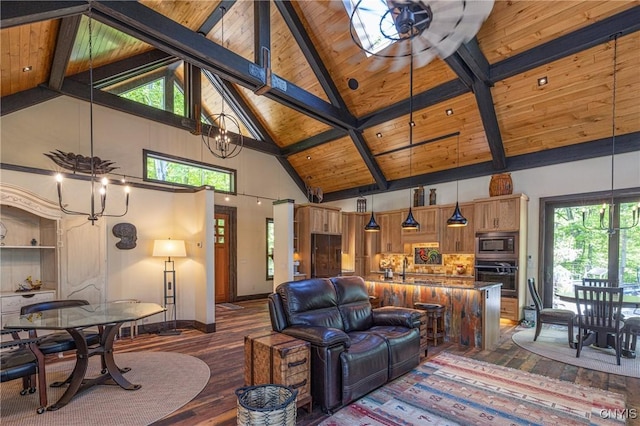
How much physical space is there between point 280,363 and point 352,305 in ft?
4.94

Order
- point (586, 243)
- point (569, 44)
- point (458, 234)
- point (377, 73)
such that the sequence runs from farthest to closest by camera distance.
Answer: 1. point (458, 234)
2. point (377, 73)
3. point (586, 243)
4. point (569, 44)

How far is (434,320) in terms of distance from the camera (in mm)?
4555

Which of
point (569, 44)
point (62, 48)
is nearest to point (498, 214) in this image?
point (569, 44)

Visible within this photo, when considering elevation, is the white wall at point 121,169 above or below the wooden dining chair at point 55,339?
above

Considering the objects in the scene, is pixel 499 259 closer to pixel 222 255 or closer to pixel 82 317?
pixel 222 255

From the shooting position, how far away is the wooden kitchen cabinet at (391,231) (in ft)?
26.9

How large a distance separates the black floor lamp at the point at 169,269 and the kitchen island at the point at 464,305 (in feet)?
12.6

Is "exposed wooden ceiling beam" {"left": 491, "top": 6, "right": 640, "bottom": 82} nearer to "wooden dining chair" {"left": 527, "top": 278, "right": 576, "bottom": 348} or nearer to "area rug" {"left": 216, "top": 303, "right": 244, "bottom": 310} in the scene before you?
"wooden dining chair" {"left": 527, "top": 278, "right": 576, "bottom": 348}

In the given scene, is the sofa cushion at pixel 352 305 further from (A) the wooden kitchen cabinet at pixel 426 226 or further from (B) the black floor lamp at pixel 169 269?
(A) the wooden kitchen cabinet at pixel 426 226

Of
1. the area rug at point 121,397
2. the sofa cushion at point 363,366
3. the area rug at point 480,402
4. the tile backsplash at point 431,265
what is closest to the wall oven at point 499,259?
the tile backsplash at point 431,265

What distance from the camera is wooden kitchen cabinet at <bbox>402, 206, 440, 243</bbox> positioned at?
743cm

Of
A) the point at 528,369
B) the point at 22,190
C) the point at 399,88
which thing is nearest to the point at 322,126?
the point at 399,88

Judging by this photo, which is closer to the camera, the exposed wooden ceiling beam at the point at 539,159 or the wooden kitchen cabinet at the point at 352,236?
the exposed wooden ceiling beam at the point at 539,159

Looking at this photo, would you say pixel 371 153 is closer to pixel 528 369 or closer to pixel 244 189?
pixel 244 189
